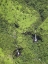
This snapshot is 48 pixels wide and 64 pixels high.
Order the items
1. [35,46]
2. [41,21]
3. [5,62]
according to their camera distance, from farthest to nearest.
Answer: [41,21]
[35,46]
[5,62]

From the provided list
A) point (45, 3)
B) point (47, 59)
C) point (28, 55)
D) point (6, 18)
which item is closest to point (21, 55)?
point (28, 55)

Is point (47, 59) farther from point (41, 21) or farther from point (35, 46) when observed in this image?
point (41, 21)

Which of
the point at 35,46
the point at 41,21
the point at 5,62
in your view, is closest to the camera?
the point at 5,62

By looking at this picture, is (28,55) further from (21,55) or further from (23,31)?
(23,31)

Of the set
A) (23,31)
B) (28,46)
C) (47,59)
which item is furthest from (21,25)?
(47,59)

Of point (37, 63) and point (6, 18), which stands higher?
point (6, 18)

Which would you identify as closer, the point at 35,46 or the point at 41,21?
the point at 35,46
